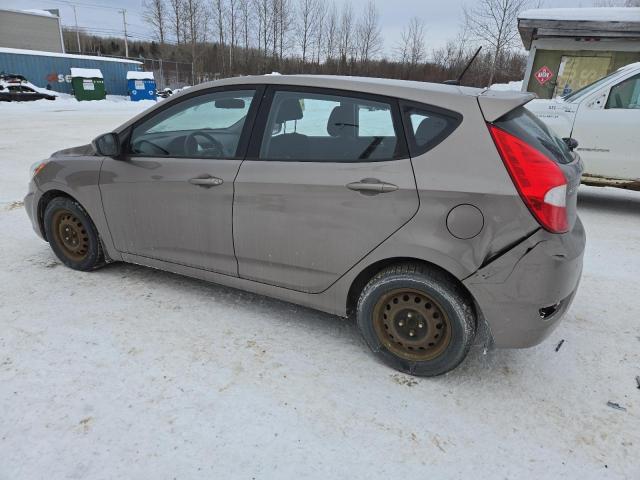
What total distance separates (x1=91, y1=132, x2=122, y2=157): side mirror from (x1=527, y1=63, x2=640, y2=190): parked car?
559 cm

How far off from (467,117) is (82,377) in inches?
99.1

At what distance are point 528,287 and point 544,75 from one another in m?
12.2

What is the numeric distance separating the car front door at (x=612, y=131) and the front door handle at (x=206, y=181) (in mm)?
5508

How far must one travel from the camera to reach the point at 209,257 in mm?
3098

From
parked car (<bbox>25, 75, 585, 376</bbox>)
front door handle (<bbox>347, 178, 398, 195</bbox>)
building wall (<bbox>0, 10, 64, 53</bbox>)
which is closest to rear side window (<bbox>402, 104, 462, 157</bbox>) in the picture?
parked car (<bbox>25, 75, 585, 376</bbox>)

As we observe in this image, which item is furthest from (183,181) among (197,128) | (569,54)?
(569,54)

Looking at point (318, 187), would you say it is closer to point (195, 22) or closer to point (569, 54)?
point (569, 54)

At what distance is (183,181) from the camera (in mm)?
3029

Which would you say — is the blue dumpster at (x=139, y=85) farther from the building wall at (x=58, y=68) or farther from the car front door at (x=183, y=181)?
the car front door at (x=183, y=181)

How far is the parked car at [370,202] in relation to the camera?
2254mm

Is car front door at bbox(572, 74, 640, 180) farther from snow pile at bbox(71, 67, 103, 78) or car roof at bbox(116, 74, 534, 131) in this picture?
snow pile at bbox(71, 67, 103, 78)

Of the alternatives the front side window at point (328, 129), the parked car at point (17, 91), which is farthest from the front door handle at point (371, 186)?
the parked car at point (17, 91)

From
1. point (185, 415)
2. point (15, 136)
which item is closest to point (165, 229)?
point (185, 415)

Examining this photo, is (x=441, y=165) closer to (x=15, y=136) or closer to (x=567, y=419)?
(x=567, y=419)
